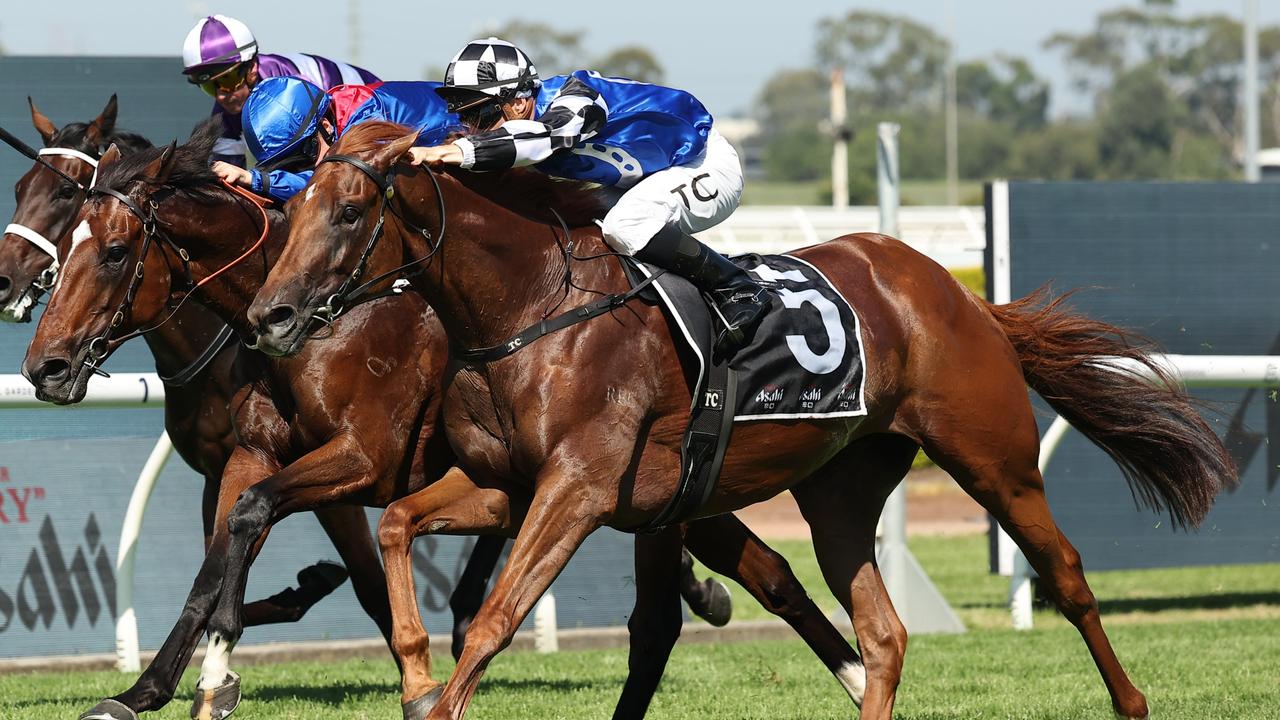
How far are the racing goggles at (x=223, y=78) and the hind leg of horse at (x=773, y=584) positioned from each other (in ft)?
6.66

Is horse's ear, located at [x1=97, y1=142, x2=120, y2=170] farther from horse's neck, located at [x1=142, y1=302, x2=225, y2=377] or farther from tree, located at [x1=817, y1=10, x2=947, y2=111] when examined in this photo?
tree, located at [x1=817, y1=10, x2=947, y2=111]

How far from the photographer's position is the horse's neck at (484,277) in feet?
13.0

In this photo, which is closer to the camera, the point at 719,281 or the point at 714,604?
the point at 719,281

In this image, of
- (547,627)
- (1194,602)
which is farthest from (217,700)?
(1194,602)

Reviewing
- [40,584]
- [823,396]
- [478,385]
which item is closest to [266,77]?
[478,385]

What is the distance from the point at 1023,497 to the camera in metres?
4.80

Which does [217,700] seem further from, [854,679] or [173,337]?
[854,679]

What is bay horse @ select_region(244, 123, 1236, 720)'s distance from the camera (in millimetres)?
3752

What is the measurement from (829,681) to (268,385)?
241 centimetres

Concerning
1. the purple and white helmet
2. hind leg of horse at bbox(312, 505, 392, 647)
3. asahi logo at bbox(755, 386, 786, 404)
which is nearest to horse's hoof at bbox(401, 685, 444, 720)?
asahi logo at bbox(755, 386, 786, 404)

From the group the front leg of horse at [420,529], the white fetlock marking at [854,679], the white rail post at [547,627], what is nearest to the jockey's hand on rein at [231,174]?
the front leg of horse at [420,529]

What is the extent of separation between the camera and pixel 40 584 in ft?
21.5

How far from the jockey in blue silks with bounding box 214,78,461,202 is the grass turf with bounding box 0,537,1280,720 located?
1.74 metres

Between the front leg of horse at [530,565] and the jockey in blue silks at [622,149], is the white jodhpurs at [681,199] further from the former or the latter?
the front leg of horse at [530,565]
